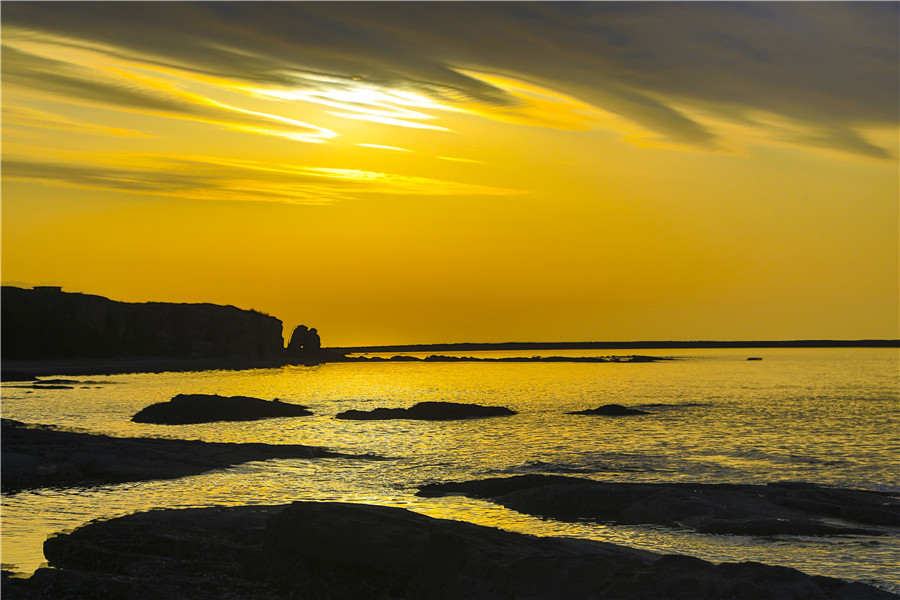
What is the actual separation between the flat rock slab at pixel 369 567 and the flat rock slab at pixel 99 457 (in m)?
11.1

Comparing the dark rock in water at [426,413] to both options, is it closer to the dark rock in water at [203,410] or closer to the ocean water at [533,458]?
the ocean water at [533,458]

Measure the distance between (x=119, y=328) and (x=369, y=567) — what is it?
154906mm

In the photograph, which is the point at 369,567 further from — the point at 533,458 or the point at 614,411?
the point at 614,411

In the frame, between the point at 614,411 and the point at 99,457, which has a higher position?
the point at 99,457

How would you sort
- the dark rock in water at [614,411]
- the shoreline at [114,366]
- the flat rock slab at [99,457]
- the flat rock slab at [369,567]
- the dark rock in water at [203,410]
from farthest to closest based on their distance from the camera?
the shoreline at [114,366], the dark rock in water at [614,411], the dark rock in water at [203,410], the flat rock slab at [99,457], the flat rock slab at [369,567]

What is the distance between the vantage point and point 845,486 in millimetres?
30844

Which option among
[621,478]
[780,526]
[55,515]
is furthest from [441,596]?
[621,478]

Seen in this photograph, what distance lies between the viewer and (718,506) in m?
23.6

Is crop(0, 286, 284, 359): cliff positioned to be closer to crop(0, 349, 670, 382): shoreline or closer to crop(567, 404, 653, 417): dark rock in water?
crop(0, 349, 670, 382): shoreline

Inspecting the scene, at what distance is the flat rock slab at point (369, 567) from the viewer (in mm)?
13578

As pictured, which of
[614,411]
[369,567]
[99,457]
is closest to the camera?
[369,567]

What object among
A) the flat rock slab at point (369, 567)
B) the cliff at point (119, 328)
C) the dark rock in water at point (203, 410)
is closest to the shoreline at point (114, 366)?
the cliff at point (119, 328)

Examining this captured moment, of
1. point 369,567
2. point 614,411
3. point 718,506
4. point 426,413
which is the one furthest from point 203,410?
point 369,567

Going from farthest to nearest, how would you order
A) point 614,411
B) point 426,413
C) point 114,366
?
1. point 114,366
2. point 614,411
3. point 426,413
